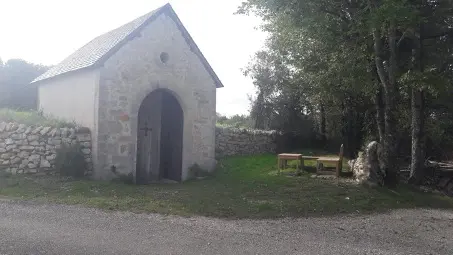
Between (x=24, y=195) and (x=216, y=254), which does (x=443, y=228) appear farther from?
(x=24, y=195)

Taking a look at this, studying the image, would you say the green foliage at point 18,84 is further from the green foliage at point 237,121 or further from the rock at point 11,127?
the rock at point 11,127

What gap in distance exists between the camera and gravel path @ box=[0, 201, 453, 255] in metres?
6.21

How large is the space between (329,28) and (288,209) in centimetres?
668

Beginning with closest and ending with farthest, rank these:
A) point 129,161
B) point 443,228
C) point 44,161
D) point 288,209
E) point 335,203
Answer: point 443,228, point 288,209, point 335,203, point 44,161, point 129,161

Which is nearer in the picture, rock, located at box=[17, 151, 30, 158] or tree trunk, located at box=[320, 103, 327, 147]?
rock, located at box=[17, 151, 30, 158]

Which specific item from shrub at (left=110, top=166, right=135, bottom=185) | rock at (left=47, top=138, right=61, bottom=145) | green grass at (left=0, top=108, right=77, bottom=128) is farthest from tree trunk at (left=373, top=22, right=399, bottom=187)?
rock at (left=47, top=138, right=61, bottom=145)

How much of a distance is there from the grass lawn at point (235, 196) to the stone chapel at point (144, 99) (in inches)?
62.9

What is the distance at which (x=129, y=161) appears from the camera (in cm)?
1357

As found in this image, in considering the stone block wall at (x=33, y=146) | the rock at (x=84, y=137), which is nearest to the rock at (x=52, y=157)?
the stone block wall at (x=33, y=146)

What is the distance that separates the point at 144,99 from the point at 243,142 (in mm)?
8420

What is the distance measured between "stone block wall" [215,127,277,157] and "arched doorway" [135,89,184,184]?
14.7 feet

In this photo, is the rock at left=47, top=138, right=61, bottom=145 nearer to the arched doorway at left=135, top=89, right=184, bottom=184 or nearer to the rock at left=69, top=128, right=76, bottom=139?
the rock at left=69, top=128, right=76, bottom=139

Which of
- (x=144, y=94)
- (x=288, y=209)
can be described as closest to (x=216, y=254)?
(x=288, y=209)

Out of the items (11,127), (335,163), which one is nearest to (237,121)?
(335,163)
